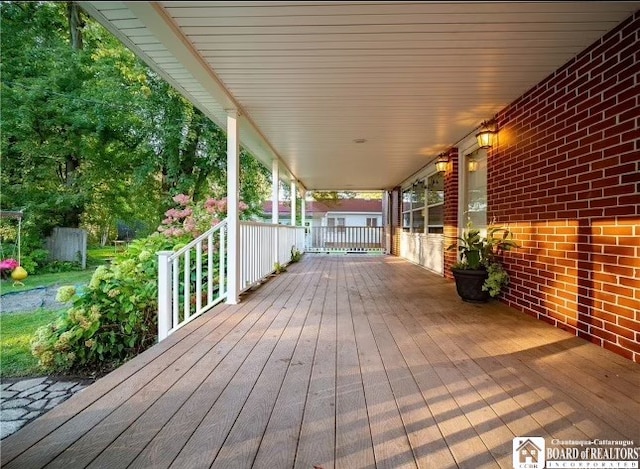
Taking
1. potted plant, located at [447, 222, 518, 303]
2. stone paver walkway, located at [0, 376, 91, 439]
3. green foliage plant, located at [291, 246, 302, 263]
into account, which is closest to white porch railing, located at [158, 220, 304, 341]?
green foliage plant, located at [291, 246, 302, 263]

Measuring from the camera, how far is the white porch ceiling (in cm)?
214

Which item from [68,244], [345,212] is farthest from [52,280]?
[345,212]

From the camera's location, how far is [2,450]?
130 cm

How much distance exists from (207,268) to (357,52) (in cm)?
308

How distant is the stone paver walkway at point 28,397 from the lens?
236 cm

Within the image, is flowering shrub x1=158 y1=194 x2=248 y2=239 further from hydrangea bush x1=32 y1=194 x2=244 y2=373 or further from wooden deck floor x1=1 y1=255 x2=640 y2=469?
wooden deck floor x1=1 y1=255 x2=640 y2=469

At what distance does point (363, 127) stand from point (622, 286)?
3308 mm

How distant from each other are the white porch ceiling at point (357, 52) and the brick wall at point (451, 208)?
1341 millimetres

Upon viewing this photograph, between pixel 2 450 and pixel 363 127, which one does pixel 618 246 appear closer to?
pixel 363 127

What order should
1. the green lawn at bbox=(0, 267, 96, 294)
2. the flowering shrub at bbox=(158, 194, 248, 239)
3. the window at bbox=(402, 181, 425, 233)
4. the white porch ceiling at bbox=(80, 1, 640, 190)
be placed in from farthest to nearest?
the window at bbox=(402, 181, 425, 233), the green lawn at bbox=(0, 267, 96, 294), the flowering shrub at bbox=(158, 194, 248, 239), the white porch ceiling at bbox=(80, 1, 640, 190)

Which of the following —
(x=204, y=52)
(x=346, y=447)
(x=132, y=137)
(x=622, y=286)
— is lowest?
(x=346, y=447)

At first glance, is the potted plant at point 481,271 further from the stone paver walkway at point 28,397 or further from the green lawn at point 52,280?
the green lawn at point 52,280

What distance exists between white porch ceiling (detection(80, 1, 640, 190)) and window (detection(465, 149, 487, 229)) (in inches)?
30.4

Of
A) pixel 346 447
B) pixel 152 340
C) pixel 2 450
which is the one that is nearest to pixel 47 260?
pixel 152 340
